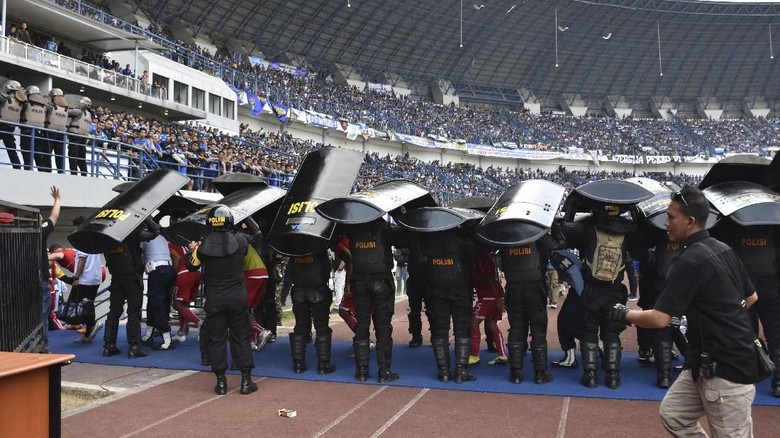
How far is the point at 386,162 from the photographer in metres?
37.7

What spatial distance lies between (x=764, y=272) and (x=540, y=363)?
230 cm

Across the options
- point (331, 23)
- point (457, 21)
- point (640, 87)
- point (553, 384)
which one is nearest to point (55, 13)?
point (553, 384)

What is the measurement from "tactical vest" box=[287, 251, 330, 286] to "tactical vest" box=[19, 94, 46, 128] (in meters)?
6.69

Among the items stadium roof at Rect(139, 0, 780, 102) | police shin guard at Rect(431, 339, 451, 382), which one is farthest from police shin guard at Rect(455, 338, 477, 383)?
stadium roof at Rect(139, 0, 780, 102)

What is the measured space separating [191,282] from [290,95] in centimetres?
2755

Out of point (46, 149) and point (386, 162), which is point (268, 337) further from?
point (386, 162)

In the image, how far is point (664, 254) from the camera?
634cm

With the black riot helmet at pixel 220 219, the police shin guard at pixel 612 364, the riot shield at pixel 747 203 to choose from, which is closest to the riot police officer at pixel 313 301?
the black riot helmet at pixel 220 219

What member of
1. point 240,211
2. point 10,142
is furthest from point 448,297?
point 10,142

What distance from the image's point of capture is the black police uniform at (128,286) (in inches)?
303

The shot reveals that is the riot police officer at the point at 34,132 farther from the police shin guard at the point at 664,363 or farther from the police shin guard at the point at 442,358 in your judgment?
the police shin guard at the point at 664,363

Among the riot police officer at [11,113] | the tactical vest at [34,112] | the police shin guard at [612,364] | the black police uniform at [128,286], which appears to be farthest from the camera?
the tactical vest at [34,112]

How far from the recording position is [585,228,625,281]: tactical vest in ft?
19.9

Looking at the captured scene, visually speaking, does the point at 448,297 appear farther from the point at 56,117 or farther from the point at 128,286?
the point at 56,117
